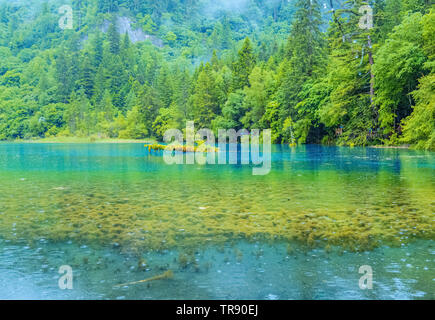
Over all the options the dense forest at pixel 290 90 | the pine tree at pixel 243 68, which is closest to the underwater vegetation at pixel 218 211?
the dense forest at pixel 290 90

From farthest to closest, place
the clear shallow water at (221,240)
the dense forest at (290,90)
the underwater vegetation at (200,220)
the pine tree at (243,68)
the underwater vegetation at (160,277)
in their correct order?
the pine tree at (243,68)
the dense forest at (290,90)
the underwater vegetation at (200,220)
the underwater vegetation at (160,277)
the clear shallow water at (221,240)

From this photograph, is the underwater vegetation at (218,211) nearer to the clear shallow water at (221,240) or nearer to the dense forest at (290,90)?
the clear shallow water at (221,240)

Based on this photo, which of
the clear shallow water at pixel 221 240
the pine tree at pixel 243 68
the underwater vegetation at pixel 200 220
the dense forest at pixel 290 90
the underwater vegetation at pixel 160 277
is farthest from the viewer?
the pine tree at pixel 243 68

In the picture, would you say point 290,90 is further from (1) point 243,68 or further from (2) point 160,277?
(2) point 160,277

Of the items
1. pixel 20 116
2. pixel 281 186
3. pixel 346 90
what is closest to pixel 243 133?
pixel 346 90

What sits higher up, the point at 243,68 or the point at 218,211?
the point at 243,68

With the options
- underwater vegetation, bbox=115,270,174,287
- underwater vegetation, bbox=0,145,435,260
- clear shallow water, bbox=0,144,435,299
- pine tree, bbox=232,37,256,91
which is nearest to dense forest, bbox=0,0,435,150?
pine tree, bbox=232,37,256,91

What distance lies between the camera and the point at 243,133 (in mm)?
71625

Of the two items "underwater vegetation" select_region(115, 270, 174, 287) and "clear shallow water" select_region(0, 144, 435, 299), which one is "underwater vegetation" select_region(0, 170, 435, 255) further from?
"underwater vegetation" select_region(115, 270, 174, 287)

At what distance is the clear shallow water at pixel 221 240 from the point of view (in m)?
6.19

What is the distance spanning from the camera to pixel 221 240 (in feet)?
28.6

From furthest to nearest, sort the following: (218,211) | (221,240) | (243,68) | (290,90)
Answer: (243,68), (290,90), (218,211), (221,240)

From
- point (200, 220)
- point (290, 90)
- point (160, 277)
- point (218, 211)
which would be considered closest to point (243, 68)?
point (290, 90)

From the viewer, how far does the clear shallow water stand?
619 centimetres
